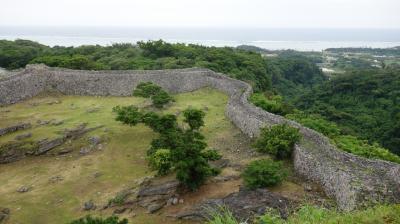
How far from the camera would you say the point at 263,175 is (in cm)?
1636

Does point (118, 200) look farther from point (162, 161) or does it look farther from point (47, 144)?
point (47, 144)

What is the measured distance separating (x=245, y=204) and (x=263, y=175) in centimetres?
179

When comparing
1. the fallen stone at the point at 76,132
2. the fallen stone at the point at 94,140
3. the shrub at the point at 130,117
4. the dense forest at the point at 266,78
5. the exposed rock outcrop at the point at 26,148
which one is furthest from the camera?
the dense forest at the point at 266,78

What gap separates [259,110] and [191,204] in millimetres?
9773

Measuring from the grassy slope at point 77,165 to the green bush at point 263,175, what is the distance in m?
3.41

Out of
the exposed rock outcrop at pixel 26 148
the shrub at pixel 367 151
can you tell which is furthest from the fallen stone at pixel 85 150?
the shrub at pixel 367 151

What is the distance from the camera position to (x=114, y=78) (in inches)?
1407

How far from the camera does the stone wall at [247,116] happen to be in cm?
1459

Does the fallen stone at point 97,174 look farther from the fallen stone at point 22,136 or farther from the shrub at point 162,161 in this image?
the fallen stone at point 22,136

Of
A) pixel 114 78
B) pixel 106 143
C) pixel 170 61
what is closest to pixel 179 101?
pixel 114 78

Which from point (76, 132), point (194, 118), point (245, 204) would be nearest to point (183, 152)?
point (245, 204)

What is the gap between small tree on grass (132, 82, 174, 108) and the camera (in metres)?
30.1

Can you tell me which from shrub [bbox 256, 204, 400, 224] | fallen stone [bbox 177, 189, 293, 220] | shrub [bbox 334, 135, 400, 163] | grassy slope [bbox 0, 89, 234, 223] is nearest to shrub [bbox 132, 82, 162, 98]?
grassy slope [bbox 0, 89, 234, 223]

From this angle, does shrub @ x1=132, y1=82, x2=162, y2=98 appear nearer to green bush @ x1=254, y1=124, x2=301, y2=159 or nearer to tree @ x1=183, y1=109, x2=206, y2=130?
tree @ x1=183, y1=109, x2=206, y2=130
